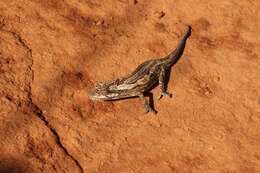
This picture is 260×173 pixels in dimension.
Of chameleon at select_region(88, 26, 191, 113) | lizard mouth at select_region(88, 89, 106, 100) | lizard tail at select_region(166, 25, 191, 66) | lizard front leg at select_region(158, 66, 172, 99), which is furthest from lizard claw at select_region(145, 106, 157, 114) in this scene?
lizard tail at select_region(166, 25, 191, 66)

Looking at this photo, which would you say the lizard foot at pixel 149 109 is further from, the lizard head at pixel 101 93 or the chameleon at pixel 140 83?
the lizard head at pixel 101 93

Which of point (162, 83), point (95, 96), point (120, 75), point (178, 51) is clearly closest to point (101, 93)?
point (95, 96)

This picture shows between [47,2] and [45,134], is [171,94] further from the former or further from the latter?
[47,2]

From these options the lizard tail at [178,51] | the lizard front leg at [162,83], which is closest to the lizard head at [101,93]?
the lizard front leg at [162,83]

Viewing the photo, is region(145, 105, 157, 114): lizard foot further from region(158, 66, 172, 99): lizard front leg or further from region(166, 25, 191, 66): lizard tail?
region(166, 25, 191, 66): lizard tail

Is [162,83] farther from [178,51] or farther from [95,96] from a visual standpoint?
[95,96]

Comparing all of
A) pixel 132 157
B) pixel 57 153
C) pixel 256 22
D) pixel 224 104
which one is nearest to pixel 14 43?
pixel 57 153
